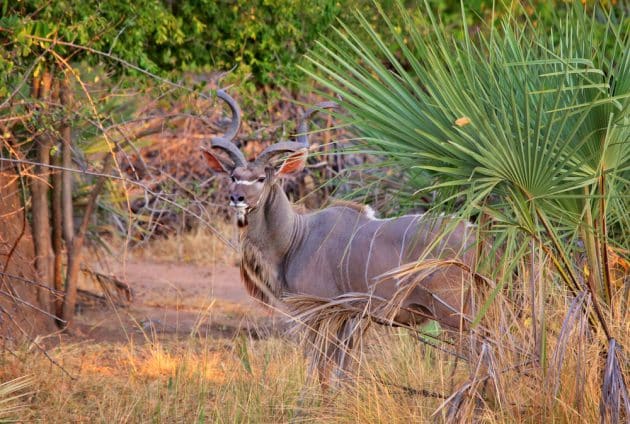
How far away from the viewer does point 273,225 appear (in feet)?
22.3

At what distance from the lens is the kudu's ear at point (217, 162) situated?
679 cm

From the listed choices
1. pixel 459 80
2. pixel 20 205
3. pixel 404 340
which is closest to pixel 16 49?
pixel 20 205

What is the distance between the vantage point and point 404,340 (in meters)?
6.01

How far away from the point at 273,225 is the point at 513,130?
2.97m

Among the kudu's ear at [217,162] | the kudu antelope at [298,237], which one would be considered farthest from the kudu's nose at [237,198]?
the kudu's ear at [217,162]

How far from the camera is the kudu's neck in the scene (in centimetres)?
678

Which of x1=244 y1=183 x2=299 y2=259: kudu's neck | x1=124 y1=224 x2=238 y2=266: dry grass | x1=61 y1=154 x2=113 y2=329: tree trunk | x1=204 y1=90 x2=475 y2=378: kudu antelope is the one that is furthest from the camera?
x1=124 y1=224 x2=238 y2=266: dry grass

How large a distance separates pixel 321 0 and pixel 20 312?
3032mm

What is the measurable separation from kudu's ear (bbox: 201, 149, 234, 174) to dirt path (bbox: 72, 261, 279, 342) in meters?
0.82

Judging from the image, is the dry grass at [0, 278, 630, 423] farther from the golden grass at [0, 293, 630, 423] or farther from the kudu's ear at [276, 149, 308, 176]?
the kudu's ear at [276, 149, 308, 176]

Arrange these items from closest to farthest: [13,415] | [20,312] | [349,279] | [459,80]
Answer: [459,80], [13,415], [349,279], [20,312]

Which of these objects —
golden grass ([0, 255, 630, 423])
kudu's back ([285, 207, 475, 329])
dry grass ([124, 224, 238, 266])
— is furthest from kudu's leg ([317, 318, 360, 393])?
dry grass ([124, 224, 238, 266])

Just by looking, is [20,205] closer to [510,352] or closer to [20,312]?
[20,312]

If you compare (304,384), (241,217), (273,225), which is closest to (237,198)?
(241,217)
